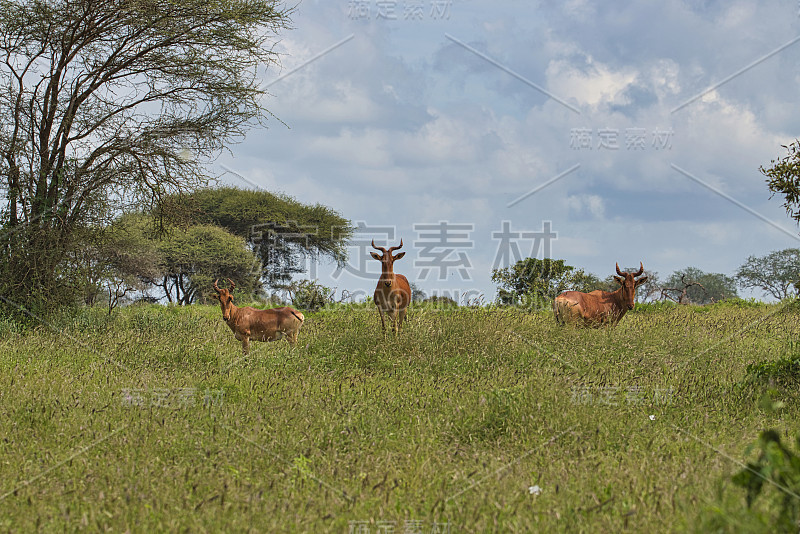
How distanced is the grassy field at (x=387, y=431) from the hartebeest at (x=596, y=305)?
0.92 m

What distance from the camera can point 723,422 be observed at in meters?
6.18

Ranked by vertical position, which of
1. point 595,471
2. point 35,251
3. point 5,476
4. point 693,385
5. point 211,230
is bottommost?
point 5,476

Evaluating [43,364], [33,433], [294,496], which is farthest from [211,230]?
[294,496]

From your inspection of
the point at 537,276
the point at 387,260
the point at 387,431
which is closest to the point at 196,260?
the point at 537,276

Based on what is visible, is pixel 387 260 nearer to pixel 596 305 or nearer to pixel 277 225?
pixel 596 305

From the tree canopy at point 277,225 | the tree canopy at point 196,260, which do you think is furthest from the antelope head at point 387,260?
the tree canopy at point 277,225

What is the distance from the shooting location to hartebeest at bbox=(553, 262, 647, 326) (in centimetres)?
1084

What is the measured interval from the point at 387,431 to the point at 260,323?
4189 mm

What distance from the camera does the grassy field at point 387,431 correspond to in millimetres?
3934

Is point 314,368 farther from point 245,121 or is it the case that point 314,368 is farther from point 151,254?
point 151,254

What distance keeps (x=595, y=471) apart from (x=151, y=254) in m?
28.4

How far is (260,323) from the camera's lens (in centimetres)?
930

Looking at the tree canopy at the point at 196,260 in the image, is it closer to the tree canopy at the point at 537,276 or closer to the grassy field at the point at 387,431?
the tree canopy at the point at 537,276

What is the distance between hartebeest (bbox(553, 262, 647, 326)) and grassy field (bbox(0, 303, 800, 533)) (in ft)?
3.00
